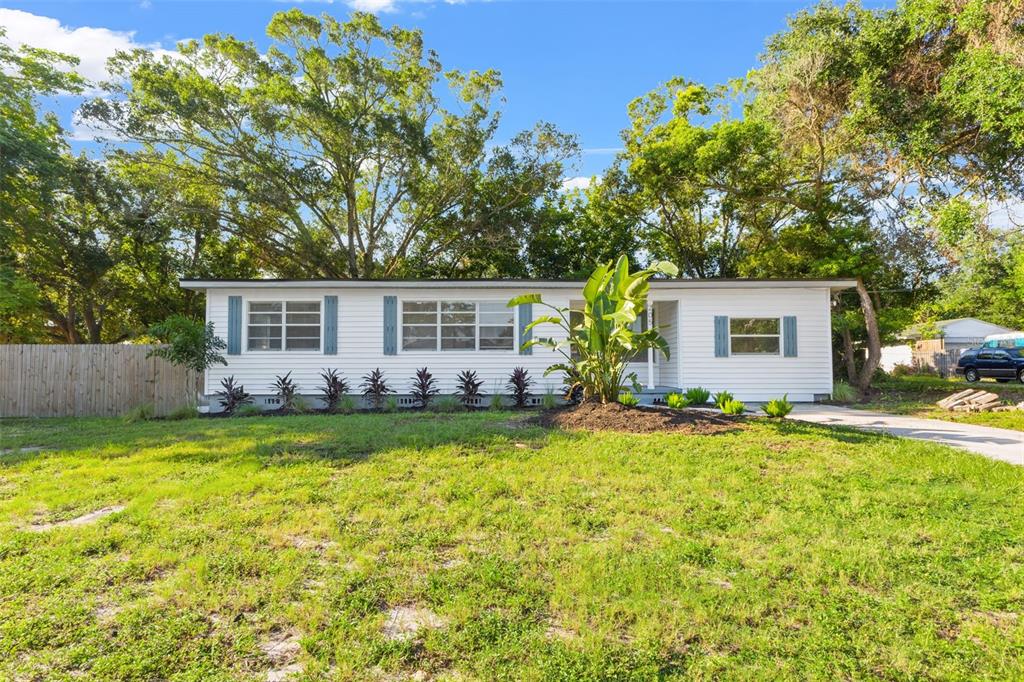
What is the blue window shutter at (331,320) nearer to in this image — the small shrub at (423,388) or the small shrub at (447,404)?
the small shrub at (423,388)

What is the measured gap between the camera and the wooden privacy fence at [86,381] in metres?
11.1

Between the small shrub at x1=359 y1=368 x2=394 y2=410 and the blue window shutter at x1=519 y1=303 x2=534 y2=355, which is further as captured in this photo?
the blue window shutter at x1=519 y1=303 x2=534 y2=355

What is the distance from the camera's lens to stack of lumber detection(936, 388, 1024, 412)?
9.60 metres

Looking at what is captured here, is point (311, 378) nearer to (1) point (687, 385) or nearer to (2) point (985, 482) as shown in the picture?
(1) point (687, 385)

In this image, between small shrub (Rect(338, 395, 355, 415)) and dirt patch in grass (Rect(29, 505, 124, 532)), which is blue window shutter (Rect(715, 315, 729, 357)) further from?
dirt patch in grass (Rect(29, 505, 124, 532))

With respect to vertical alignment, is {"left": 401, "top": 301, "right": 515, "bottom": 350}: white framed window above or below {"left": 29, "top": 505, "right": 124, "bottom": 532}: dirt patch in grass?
above

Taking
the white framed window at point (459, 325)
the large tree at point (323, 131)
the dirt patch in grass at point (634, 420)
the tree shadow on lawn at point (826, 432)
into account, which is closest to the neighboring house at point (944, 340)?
the large tree at point (323, 131)

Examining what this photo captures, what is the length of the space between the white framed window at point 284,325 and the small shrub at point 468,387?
11.0 ft

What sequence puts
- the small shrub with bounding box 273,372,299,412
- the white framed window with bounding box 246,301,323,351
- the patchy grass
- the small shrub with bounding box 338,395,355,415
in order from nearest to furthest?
the patchy grass, the small shrub with bounding box 338,395,355,415, the small shrub with bounding box 273,372,299,412, the white framed window with bounding box 246,301,323,351

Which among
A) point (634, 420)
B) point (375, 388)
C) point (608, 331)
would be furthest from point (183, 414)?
point (634, 420)

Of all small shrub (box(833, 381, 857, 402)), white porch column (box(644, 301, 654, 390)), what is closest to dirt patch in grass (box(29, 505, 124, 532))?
white porch column (box(644, 301, 654, 390))

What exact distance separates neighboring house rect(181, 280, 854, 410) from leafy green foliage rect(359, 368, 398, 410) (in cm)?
17

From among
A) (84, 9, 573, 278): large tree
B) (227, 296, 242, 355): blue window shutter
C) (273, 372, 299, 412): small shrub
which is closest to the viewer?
(273, 372, 299, 412): small shrub

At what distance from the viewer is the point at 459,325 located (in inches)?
470
